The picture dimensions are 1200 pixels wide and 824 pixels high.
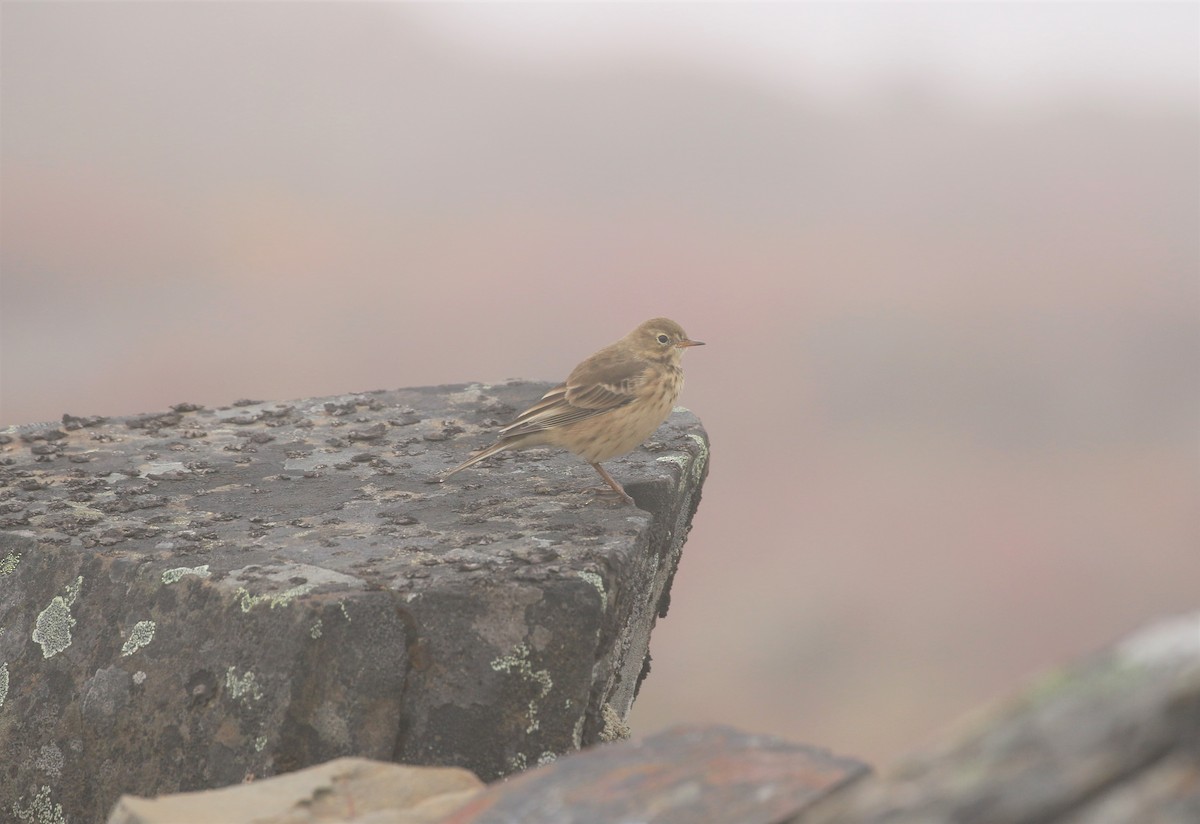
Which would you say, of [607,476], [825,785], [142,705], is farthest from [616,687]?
[825,785]

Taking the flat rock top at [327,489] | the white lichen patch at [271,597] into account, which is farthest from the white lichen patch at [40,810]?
the white lichen patch at [271,597]

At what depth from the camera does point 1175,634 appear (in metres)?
2.42

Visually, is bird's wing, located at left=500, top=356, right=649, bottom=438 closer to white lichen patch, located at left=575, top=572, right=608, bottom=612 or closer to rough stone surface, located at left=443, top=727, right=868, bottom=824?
white lichen patch, located at left=575, top=572, right=608, bottom=612

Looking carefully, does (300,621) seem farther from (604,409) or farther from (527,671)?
(604,409)

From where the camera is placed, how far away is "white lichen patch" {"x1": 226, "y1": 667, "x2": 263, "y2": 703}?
4730 millimetres

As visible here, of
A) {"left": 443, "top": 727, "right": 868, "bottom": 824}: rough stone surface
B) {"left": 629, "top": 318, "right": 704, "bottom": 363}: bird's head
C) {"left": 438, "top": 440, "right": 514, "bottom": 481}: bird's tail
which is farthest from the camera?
{"left": 629, "top": 318, "right": 704, "bottom": 363}: bird's head

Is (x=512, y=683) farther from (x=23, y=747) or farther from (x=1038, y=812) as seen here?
(x=1038, y=812)

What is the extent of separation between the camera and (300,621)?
4684 mm

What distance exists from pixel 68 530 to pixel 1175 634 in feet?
14.8

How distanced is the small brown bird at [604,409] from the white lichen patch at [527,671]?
4.50ft

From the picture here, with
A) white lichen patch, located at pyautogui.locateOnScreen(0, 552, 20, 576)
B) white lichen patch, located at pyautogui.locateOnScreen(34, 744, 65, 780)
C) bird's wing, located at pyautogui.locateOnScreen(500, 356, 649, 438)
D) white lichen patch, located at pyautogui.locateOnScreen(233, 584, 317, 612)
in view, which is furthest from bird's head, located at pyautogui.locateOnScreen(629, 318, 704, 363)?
white lichen patch, located at pyautogui.locateOnScreen(34, 744, 65, 780)

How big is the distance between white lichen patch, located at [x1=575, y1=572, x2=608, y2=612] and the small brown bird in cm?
113

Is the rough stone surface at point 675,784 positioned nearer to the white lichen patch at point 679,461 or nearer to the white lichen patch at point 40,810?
the white lichen patch at point 40,810

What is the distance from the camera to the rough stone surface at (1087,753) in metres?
2.24
